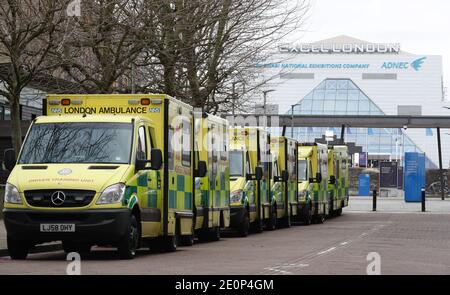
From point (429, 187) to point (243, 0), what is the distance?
58.2 m

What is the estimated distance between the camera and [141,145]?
18.8 meters

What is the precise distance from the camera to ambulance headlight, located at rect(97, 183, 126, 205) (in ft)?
56.2

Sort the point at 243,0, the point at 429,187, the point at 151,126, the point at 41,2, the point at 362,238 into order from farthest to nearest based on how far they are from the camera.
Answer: the point at 429,187 < the point at 243,0 < the point at 362,238 < the point at 41,2 < the point at 151,126

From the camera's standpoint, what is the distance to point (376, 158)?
159000 millimetres

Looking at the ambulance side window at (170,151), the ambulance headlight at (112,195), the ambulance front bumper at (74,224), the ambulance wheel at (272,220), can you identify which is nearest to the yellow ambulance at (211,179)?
the ambulance side window at (170,151)

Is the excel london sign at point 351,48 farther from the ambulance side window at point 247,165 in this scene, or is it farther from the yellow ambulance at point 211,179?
the yellow ambulance at point 211,179

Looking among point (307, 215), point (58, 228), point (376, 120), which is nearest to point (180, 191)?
point (58, 228)

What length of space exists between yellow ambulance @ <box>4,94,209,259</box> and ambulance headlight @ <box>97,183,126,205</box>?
2cm

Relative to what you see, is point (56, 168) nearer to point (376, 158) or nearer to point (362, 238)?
point (362, 238)

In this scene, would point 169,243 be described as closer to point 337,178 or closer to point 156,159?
point 156,159

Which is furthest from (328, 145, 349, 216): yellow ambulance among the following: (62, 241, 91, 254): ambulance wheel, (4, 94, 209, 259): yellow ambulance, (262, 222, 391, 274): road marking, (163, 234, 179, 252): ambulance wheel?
(62, 241, 91, 254): ambulance wheel

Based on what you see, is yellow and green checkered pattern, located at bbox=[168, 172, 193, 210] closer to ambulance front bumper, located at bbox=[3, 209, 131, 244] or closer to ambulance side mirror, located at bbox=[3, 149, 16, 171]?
ambulance front bumper, located at bbox=[3, 209, 131, 244]
